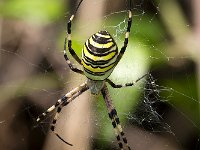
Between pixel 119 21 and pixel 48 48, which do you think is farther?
pixel 48 48

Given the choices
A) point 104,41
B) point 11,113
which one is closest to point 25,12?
point 11,113

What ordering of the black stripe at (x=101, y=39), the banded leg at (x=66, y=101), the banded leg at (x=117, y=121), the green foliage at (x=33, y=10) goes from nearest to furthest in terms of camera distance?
the black stripe at (x=101, y=39) → the banded leg at (x=117, y=121) → the banded leg at (x=66, y=101) → the green foliage at (x=33, y=10)

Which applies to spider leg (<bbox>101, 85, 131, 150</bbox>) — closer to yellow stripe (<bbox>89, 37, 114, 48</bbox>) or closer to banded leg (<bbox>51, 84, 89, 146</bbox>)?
banded leg (<bbox>51, 84, 89, 146</bbox>)

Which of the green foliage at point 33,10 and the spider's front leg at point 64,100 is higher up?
the green foliage at point 33,10

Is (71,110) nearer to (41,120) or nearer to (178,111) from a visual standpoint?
(41,120)

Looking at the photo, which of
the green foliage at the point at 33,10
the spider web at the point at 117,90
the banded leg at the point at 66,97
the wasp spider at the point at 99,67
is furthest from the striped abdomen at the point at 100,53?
the green foliage at the point at 33,10

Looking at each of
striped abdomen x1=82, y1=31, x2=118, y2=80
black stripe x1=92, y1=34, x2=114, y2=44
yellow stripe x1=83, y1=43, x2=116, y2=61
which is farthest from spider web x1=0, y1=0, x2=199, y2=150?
black stripe x1=92, y1=34, x2=114, y2=44

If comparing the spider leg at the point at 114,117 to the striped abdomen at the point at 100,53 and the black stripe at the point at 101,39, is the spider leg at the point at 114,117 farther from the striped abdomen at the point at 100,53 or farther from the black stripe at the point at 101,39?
the black stripe at the point at 101,39
